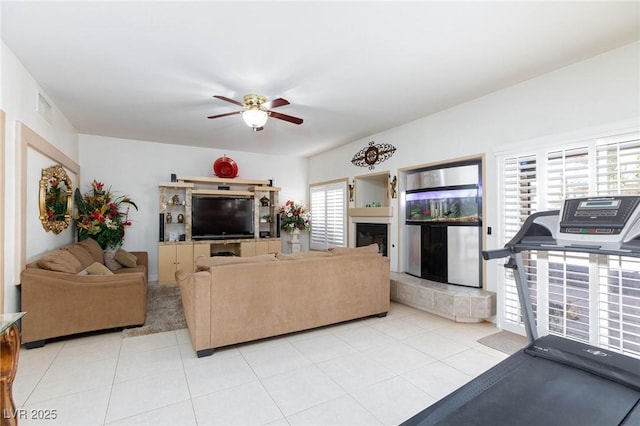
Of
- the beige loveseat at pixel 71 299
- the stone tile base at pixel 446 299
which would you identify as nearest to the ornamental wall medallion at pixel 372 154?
the stone tile base at pixel 446 299

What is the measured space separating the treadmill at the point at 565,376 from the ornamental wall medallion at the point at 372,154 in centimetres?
323

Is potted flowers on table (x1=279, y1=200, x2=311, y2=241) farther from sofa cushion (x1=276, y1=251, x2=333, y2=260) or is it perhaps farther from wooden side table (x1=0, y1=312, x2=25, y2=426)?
wooden side table (x1=0, y1=312, x2=25, y2=426)

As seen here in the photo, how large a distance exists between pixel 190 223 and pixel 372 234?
11.6 ft

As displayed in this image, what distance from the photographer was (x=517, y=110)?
136 inches

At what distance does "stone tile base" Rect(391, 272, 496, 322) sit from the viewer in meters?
3.63

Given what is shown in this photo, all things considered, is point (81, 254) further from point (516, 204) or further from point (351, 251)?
point (516, 204)

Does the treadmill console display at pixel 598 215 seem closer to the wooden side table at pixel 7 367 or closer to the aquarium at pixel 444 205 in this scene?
the aquarium at pixel 444 205

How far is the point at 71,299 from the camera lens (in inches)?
125

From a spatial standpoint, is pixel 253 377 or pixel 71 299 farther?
pixel 71 299

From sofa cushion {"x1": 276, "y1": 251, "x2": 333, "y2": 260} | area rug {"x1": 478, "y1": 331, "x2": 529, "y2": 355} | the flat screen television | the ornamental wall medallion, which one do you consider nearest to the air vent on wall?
the flat screen television

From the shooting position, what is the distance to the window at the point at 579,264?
258cm

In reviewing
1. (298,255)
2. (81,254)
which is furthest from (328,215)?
(81,254)

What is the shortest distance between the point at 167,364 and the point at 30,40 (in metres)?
3.01

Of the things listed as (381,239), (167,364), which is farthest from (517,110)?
(167,364)
